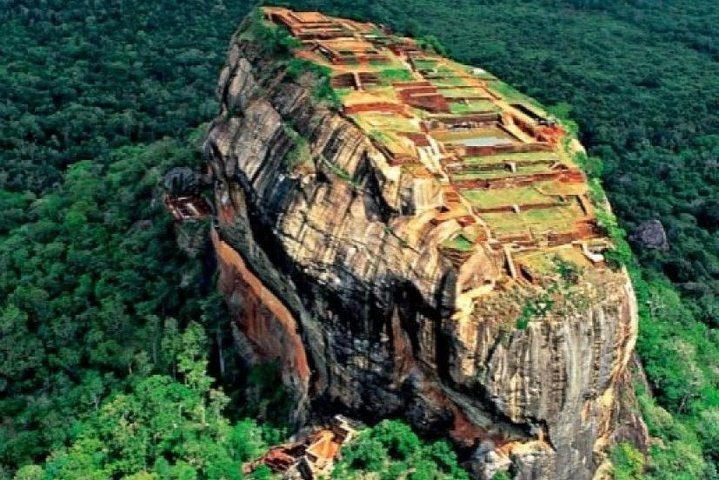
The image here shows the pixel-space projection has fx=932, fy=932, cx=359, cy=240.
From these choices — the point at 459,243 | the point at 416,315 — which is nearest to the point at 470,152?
the point at 459,243

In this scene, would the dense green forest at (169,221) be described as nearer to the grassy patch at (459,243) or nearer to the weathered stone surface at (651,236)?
the weathered stone surface at (651,236)

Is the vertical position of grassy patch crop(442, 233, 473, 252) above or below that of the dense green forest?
above

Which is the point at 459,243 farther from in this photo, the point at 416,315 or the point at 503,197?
the point at 503,197

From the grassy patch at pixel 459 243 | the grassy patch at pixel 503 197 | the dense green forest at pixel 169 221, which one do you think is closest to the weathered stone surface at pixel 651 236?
the dense green forest at pixel 169 221

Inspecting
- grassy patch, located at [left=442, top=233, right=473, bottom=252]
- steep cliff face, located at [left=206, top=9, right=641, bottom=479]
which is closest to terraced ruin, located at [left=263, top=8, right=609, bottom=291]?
grassy patch, located at [left=442, top=233, right=473, bottom=252]

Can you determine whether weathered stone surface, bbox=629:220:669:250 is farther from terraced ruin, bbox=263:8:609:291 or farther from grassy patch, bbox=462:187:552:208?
grassy patch, bbox=462:187:552:208
